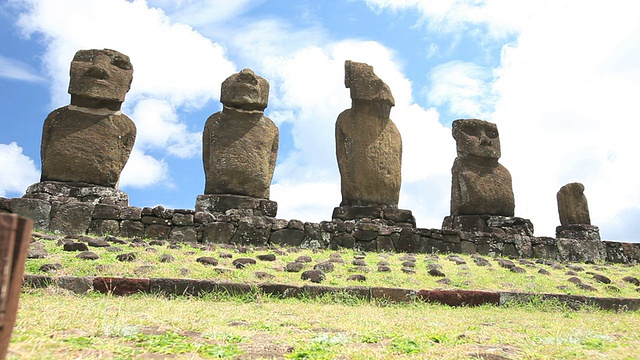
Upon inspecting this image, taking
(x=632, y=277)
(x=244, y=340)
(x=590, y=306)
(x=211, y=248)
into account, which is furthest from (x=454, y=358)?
(x=632, y=277)

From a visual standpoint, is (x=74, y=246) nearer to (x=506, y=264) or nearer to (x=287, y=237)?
(x=287, y=237)

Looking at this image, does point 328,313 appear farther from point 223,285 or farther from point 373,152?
point 373,152

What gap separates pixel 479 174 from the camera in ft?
44.5

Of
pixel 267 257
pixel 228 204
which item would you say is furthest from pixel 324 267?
pixel 228 204

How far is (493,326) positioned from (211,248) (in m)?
4.97

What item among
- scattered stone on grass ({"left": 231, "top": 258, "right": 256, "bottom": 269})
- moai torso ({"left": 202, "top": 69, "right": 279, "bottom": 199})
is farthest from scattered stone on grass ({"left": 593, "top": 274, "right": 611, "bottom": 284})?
moai torso ({"left": 202, "top": 69, "right": 279, "bottom": 199})

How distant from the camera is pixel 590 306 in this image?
741cm

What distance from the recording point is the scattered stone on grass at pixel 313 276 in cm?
673

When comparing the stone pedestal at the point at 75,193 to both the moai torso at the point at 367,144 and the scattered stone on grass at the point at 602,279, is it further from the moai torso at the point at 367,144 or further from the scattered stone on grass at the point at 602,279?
the scattered stone on grass at the point at 602,279

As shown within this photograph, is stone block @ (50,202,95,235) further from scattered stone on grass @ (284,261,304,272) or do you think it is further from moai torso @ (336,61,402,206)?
moai torso @ (336,61,402,206)

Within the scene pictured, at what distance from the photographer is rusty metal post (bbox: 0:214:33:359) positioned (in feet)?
5.33

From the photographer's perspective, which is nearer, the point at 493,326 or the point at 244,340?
the point at 244,340

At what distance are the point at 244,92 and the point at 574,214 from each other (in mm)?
10267

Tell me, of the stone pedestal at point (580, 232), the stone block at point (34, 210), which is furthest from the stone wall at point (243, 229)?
the stone pedestal at point (580, 232)
